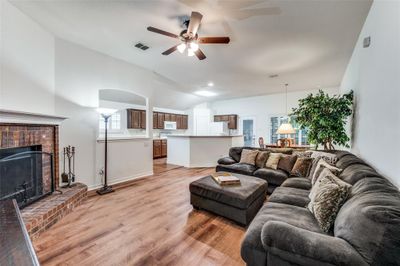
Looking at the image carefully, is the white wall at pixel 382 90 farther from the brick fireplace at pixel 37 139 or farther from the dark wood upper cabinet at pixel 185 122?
the dark wood upper cabinet at pixel 185 122

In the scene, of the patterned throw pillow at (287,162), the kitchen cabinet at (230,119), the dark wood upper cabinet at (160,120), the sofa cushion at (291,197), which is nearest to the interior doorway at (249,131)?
the kitchen cabinet at (230,119)

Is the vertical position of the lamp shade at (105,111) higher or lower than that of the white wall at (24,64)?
lower

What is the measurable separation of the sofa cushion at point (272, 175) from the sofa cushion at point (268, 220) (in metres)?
1.49

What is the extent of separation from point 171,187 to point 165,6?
10.6 feet

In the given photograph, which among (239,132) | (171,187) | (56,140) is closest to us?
(56,140)

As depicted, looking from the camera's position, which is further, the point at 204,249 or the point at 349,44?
the point at 349,44

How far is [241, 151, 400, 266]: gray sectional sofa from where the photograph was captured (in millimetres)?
985

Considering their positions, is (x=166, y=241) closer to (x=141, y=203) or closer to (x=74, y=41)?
(x=141, y=203)

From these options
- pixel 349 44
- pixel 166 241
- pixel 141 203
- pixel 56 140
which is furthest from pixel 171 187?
pixel 349 44

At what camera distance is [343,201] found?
4.98ft

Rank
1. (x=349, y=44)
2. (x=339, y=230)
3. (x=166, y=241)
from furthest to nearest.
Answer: (x=349, y=44), (x=166, y=241), (x=339, y=230)

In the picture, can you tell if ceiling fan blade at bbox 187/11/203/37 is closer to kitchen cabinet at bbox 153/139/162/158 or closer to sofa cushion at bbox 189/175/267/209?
sofa cushion at bbox 189/175/267/209

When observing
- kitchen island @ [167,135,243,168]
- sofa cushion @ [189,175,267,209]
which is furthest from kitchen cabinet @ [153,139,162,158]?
sofa cushion @ [189,175,267,209]

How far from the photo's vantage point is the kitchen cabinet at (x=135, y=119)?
23.8 feet
